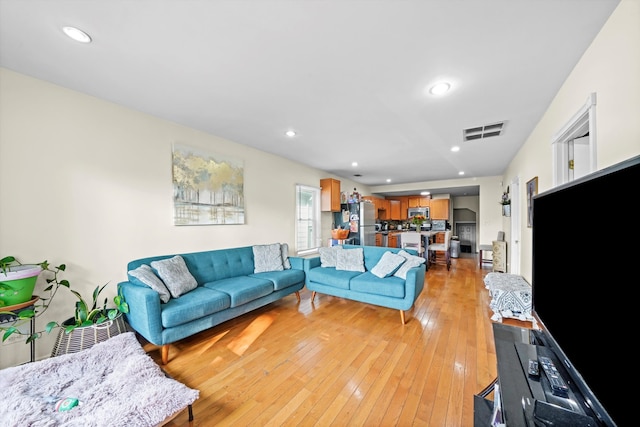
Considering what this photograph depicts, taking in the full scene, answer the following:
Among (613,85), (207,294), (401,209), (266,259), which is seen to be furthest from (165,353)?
(401,209)

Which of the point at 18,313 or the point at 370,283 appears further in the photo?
the point at 370,283

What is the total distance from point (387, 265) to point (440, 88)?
2.10 metres

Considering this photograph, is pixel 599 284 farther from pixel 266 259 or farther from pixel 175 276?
pixel 266 259

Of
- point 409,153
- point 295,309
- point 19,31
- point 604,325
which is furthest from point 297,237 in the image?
point 604,325

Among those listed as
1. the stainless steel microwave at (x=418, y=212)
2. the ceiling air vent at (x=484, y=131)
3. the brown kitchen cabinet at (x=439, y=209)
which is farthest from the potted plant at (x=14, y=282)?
the brown kitchen cabinet at (x=439, y=209)

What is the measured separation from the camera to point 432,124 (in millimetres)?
2955

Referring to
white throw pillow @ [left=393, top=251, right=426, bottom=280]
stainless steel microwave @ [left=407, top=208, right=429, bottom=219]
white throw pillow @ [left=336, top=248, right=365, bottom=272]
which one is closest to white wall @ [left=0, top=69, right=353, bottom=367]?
white throw pillow @ [left=336, top=248, right=365, bottom=272]

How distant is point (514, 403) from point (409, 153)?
12.8 feet

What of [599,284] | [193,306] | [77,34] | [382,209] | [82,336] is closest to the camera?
[599,284]

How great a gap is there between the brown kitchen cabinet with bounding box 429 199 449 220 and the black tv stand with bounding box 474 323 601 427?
25.1 feet

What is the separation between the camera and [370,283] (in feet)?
9.64

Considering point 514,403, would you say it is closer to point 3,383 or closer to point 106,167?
point 3,383

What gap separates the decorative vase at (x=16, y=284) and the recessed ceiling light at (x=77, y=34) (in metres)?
1.70

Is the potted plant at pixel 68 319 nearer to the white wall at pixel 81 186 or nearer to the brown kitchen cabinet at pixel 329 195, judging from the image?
the white wall at pixel 81 186
